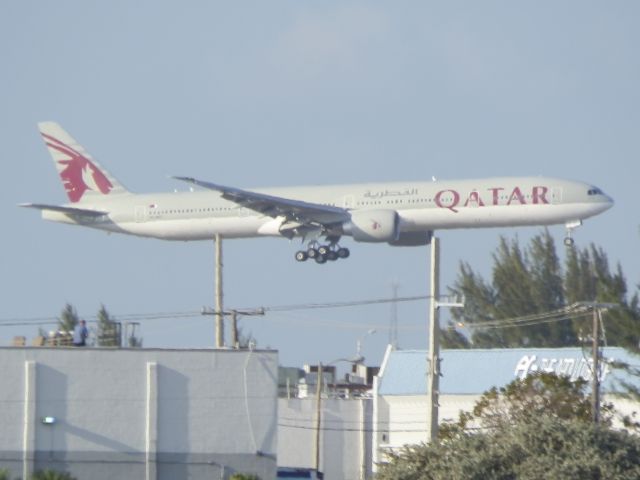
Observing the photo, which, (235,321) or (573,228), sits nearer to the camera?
(235,321)

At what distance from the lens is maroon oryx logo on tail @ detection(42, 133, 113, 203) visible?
68875mm

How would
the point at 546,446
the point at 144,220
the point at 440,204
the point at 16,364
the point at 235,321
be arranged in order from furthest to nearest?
the point at 144,220 < the point at 440,204 < the point at 235,321 < the point at 16,364 < the point at 546,446

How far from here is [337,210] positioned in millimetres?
60469

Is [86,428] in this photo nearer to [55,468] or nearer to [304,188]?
[55,468]

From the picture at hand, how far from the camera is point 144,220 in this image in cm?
6362

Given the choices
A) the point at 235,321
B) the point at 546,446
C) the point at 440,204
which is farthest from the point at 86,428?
the point at 440,204

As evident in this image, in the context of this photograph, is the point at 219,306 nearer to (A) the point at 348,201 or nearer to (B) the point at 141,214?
(A) the point at 348,201

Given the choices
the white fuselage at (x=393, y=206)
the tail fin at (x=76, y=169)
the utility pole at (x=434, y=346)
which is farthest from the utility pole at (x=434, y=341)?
the tail fin at (x=76, y=169)

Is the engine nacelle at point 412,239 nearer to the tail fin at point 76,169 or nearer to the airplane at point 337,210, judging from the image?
the airplane at point 337,210

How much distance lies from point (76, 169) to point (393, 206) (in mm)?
16939

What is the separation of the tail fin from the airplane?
0.13m

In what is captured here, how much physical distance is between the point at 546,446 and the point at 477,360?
1428 inches

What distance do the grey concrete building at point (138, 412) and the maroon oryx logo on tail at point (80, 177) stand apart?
98.2 ft

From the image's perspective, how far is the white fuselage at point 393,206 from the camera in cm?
5759
